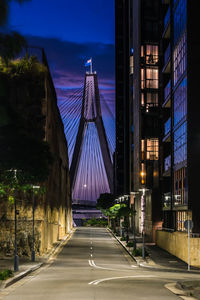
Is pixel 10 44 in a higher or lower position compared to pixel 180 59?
lower

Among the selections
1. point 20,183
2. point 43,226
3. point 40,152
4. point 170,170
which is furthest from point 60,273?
point 170,170

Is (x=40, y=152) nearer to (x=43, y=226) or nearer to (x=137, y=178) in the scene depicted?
(x=43, y=226)

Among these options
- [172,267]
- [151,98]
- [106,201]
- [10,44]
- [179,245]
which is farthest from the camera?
[106,201]

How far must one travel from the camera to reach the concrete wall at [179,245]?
4025 centimetres

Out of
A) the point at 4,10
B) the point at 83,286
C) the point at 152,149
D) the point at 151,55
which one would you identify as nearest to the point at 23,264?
the point at 83,286

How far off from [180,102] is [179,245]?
1420 cm

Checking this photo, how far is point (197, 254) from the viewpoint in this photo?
40312mm

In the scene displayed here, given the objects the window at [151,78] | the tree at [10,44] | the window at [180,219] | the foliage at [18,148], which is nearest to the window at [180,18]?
the window at [180,219]

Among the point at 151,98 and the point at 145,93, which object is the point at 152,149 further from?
the point at 145,93

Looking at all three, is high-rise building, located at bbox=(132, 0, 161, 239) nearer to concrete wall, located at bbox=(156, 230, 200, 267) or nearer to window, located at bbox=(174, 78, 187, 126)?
concrete wall, located at bbox=(156, 230, 200, 267)

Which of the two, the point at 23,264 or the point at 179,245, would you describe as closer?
the point at 23,264

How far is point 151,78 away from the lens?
95.9 metres

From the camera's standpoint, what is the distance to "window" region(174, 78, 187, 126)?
165 feet

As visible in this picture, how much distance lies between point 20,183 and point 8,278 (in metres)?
7.51
